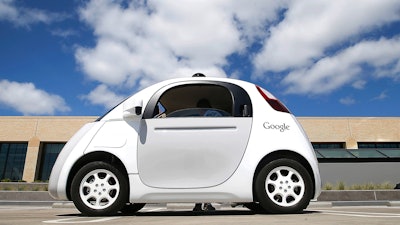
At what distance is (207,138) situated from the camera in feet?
12.3

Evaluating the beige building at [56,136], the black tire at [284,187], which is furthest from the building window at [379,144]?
the black tire at [284,187]

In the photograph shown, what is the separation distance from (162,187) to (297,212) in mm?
1480

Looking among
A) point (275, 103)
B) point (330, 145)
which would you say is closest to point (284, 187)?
point (275, 103)

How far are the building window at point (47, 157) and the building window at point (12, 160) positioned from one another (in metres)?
1.74

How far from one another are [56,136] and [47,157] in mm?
2378

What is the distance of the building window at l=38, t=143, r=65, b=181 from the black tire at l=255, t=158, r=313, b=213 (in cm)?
3415

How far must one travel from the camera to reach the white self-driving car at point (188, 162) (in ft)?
11.9

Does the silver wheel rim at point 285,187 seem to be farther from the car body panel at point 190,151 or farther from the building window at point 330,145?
the building window at point 330,145

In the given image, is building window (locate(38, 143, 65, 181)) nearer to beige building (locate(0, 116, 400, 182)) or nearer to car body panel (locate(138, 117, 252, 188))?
beige building (locate(0, 116, 400, 182))

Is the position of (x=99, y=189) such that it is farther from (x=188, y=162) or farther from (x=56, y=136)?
(x=56, y=136)

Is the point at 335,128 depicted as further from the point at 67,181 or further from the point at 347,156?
the point at 67,181

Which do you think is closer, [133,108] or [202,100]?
[133,108]

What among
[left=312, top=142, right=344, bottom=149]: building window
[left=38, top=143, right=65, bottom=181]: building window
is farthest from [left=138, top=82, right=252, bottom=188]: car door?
[left=38, top=143, right=65, bottom=181]: building window

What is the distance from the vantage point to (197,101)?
4750mm
